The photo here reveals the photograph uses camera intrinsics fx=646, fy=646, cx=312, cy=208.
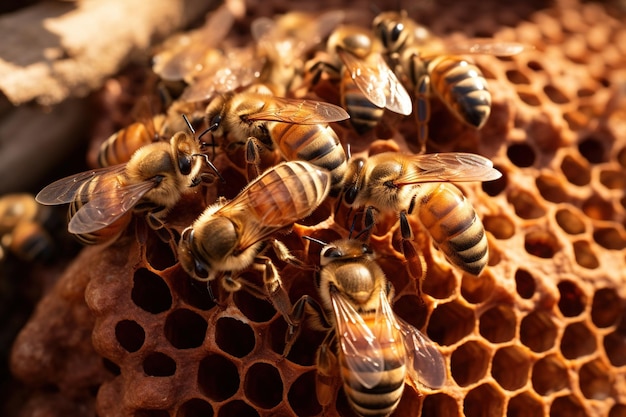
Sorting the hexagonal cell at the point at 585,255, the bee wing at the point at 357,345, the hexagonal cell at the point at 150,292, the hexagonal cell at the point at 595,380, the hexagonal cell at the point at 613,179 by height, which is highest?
the bee wing at the point at 357,345

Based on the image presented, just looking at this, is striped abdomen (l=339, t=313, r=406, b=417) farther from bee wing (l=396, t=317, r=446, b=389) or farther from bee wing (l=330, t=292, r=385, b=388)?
bee wing (l=396, t=317, r=446, b=389)

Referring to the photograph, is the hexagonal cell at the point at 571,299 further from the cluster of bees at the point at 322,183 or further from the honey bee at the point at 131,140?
the honey bee at the point at 131,140

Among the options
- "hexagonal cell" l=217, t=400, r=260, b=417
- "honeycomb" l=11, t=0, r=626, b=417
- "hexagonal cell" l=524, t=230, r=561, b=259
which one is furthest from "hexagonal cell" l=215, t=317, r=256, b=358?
"hexagonal cell" l=524, t=230, r=561, b=259

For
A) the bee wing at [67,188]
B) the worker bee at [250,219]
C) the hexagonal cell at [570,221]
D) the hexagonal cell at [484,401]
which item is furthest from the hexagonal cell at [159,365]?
the hexagonal cell at [570,221]

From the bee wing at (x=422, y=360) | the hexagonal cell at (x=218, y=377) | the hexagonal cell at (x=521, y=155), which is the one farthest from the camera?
the hexagonal cell at (x=521, y=155)

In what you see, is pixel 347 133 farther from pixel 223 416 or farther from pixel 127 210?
pixel 223 416

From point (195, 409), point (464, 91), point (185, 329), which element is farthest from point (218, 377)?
point (464, 91)
